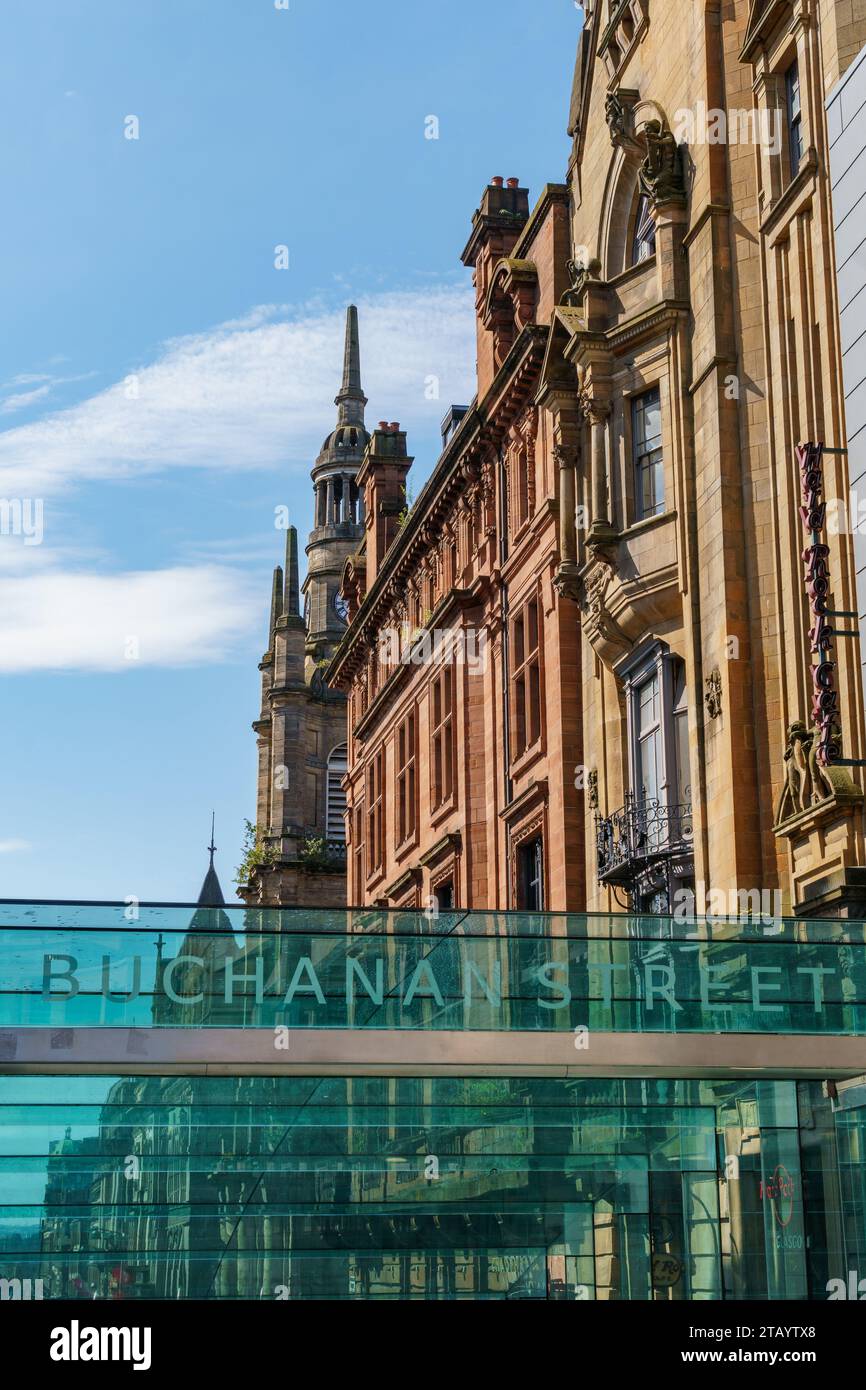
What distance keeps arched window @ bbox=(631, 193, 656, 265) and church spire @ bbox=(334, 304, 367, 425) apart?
75.6 m

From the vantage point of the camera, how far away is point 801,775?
2667cm

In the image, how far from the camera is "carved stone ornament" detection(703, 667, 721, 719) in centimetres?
2903

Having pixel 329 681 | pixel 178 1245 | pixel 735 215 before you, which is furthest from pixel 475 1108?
pixel 329 681

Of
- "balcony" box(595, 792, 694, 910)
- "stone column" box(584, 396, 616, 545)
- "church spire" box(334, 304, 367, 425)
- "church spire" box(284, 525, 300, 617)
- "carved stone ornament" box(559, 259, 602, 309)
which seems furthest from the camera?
"church spire" box(334, 304, 367, 425)

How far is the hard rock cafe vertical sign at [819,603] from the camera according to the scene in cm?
2573

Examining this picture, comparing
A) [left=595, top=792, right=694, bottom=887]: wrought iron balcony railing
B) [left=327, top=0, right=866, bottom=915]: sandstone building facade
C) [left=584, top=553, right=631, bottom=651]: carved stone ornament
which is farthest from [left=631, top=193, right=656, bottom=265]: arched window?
[left=595, top=792, right=694, bottom=887]: wrought iron balcony railing

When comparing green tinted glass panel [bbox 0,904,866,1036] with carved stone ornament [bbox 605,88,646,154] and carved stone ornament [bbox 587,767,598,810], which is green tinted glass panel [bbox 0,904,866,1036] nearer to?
carved stone ornament [bbox 587,767,598,810]

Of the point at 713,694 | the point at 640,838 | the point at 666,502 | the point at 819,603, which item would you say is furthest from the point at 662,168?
the point at 640,838

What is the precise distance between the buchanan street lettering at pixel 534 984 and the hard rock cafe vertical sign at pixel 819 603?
3.57 m

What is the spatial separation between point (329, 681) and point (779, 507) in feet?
126

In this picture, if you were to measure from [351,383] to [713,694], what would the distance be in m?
85.7

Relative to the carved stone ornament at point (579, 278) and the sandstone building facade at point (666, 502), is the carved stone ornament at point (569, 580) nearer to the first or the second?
the sandstone building facade at point (666, 502)
